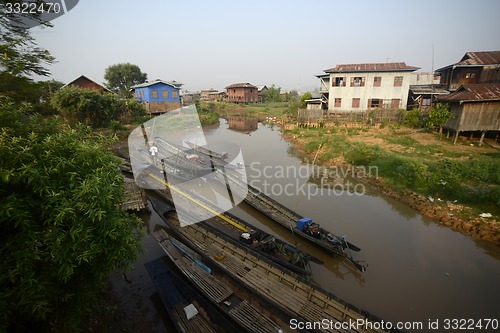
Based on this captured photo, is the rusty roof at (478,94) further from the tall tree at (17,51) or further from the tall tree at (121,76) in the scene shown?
the tall tree at (121,76)

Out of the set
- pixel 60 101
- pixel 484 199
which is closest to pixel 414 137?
pixel 484 199

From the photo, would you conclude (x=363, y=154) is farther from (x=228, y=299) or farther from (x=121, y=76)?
(x=121, y=76)

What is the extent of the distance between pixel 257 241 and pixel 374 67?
29385mm

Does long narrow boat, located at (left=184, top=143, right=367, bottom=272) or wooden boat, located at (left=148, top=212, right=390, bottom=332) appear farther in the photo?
long narrow boat, located at (left=184, top=143, right=367, bottom=272)

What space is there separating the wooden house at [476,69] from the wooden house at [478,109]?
366 inches

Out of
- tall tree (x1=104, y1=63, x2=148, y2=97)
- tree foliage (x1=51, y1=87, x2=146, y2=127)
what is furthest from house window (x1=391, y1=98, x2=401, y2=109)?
tall tree (x1=104, y1=63, x2=148, y2=97)

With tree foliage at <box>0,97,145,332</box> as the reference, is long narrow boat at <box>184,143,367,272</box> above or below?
below

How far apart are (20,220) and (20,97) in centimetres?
560

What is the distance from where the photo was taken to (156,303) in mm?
7461

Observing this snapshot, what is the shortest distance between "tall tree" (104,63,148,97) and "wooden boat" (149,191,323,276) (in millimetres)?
64694

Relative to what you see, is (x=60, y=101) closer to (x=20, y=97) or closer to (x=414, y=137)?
(x=20, y=97)

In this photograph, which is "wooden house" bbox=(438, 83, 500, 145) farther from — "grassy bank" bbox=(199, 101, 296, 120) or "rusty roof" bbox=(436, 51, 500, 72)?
"grassy bank" bbox=(199, 101, 296, 120)

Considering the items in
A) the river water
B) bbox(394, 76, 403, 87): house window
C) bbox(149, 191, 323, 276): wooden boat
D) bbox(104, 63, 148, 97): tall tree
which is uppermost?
bbox(104, 63, 148, 97): tall tree

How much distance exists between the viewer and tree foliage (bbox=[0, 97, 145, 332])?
3426 millimetres
